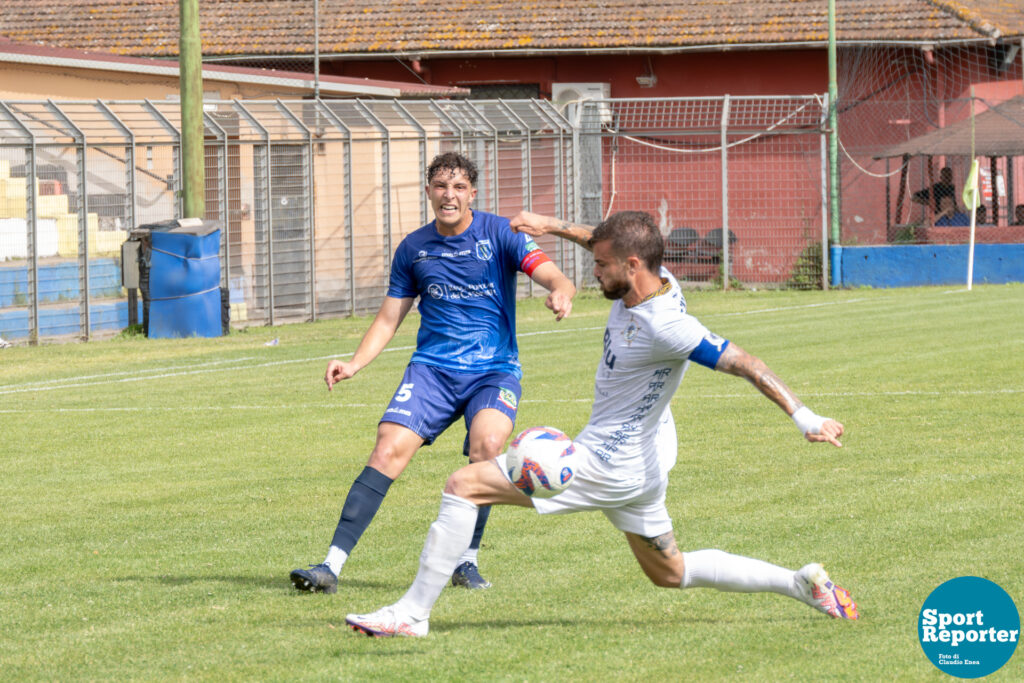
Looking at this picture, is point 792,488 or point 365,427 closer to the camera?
point 792,488

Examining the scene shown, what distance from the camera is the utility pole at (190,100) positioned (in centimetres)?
1950

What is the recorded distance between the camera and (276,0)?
33.6 metres

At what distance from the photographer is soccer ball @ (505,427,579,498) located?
225 inches

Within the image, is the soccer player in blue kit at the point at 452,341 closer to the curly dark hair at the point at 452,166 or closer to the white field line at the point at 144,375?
the curly dark hair at the point at 452,166

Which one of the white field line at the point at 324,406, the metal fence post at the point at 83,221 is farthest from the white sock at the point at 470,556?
the metal fence post at the point at 83,221

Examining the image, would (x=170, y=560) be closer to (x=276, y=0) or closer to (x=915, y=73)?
(x=915, y=73)

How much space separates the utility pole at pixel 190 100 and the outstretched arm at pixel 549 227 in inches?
527

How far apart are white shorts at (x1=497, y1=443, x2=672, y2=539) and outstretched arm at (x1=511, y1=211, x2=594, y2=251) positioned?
1.10 m

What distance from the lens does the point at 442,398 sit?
7.14 metres

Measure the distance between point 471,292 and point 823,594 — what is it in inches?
90.1

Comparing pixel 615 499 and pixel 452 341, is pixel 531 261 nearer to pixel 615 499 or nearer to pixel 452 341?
pixel 452 341

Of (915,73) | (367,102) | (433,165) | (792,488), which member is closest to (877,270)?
(915,73)

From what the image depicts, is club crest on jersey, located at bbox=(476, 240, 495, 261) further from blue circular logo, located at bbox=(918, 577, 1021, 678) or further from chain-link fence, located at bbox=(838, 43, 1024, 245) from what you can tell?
chain-link fence, located at bbox=(838, 43, 1024, 245)

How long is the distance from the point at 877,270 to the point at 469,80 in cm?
965
